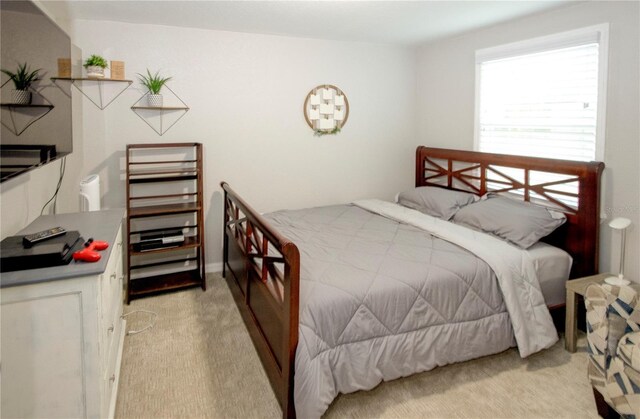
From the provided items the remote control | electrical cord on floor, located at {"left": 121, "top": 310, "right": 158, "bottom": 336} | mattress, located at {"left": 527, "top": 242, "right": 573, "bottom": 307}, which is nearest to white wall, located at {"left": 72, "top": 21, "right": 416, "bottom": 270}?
electrical cord on floor, located at {"left": 121, "top": 310, "right": 158, "bottom": 336}

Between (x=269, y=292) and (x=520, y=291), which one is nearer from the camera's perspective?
(x=269, y=292)

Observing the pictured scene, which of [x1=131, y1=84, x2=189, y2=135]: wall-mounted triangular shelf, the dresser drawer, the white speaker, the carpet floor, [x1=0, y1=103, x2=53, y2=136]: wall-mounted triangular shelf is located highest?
[x1=131, y1=84, x2=189, y2=135]: wall-mounted triangular shelf

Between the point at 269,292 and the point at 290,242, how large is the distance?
1.63 ft

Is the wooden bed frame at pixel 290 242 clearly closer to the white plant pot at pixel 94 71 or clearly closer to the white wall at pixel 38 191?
the white wall at pixel 38 191

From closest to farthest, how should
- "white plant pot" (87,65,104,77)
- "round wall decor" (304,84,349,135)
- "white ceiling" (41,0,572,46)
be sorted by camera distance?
"white ceiling" (41,0,572,46) < "white plant pot" (87,65,104,77) < "round wall decor" (304,84,349,135)

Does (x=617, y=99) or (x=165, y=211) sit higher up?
(x=617, y=99)

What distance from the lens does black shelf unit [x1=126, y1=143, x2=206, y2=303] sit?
11.4 feet

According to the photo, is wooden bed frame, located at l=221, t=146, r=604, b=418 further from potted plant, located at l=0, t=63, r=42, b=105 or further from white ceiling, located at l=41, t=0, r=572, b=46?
potted plant, located at l=0, t=63, r=42, b=105

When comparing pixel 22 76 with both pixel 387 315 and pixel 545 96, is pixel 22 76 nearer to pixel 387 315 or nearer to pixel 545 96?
pixel 387 315

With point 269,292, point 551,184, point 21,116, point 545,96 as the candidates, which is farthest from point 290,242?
point 545,96

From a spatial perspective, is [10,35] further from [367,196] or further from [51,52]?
[367,196]

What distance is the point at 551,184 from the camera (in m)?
3.17

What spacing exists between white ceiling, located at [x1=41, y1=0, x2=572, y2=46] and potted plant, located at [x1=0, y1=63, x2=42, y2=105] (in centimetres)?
127

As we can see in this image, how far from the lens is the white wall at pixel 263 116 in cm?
359
